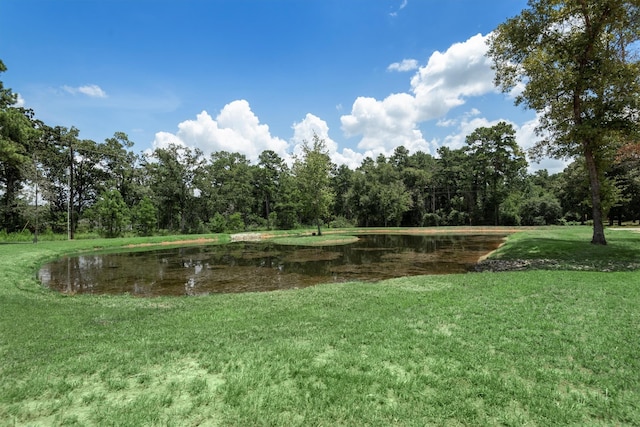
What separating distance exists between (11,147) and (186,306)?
101 ft

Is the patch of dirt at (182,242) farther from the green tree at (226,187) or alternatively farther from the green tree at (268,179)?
the green tree at (268,179)

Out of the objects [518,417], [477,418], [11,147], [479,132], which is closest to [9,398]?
[477,418]

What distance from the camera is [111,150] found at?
2092 inches

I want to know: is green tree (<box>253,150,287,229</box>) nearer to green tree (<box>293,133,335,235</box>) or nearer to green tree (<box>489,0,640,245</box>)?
green tree (<box>293,133,335,235</box>)

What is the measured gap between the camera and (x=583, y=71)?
1586cm

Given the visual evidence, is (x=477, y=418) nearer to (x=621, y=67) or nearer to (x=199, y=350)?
(x=199, y=350)

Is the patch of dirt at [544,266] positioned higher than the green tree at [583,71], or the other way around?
the green tree at [583,71]

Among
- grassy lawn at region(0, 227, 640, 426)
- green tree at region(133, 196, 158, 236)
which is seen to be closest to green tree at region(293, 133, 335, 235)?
green tree at region(133, 196, 158, 236)

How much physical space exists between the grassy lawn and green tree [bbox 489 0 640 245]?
11.1 meters

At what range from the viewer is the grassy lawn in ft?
11.5

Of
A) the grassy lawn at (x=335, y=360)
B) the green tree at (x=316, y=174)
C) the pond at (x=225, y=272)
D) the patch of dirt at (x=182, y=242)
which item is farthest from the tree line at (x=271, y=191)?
the grassy lawn at (x=335, y=360)

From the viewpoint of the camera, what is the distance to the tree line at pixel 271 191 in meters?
40.9

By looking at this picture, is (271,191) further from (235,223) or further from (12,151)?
(12,151)

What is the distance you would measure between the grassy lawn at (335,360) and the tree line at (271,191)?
3123cm
